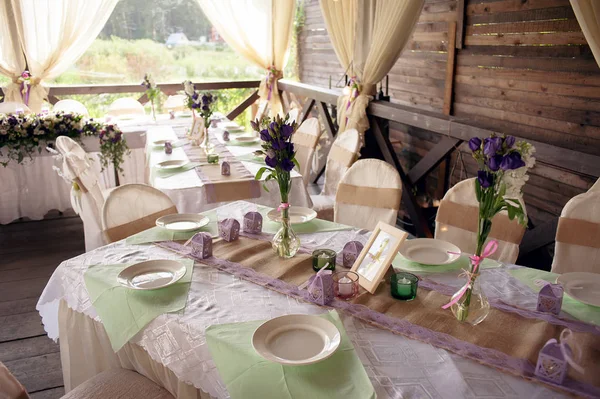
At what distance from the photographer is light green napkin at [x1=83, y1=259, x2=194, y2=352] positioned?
1.34 meters

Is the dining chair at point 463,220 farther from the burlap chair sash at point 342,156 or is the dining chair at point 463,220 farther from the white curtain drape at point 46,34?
the white curtain drape at point 46,34

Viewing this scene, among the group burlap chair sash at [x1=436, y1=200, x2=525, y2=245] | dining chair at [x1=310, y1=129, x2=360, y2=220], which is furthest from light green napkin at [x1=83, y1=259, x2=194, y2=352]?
dining chair at [x1=310, y1=129, x2=360, y2=220]

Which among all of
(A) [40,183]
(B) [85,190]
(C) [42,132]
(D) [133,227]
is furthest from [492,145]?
(A) [40,183]

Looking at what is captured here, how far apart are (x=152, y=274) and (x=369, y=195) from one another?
1168 millimetres

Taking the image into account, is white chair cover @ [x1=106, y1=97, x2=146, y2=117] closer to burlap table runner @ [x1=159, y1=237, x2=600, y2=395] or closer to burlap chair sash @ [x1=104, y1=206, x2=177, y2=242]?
burlap chair sash @ [x1=104, y1=206, x2=177, y2=242]

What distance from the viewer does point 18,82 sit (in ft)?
16.3

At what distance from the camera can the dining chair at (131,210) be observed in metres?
2.06

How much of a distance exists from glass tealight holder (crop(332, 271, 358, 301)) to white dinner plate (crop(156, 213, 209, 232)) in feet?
2.37

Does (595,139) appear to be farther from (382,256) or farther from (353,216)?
(382,256)

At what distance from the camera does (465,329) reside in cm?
125

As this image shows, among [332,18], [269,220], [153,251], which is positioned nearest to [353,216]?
[269,220]

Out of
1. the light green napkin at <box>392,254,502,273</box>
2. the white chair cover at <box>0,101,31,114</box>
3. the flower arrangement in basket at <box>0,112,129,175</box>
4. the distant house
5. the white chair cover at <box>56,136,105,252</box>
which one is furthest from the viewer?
the distant house

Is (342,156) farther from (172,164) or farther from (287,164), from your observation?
(287,164)

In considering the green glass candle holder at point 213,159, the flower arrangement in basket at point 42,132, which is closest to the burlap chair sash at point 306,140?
the green glass candle holder at point 213,159
